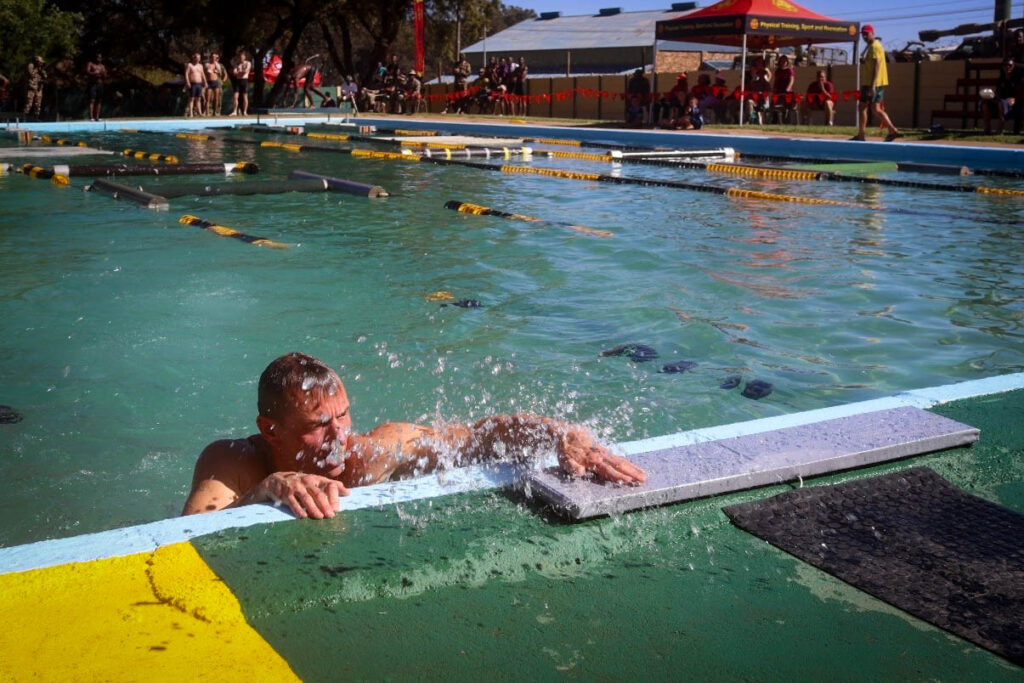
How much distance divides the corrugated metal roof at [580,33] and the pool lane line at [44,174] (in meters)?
33.1

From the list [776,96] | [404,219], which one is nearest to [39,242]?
[404,219]

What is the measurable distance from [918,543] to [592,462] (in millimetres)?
912

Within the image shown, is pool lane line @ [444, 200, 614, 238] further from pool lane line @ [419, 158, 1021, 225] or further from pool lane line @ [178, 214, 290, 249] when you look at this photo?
pool lane line @ [419, 158, 1021, 225]

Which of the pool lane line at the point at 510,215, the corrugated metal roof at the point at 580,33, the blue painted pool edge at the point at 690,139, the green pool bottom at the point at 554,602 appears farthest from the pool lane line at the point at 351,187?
the corrugated metal roof at the point at 580,33

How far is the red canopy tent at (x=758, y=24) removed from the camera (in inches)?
877

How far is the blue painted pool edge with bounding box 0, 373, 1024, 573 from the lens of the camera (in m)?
2.61

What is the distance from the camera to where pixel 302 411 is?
128 inches

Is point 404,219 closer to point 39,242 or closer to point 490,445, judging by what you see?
point 39,242

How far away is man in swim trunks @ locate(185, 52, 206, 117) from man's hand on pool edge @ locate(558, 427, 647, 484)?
3010cm

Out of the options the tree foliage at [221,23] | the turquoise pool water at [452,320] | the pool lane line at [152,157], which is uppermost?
the tree foliage at [221,23]

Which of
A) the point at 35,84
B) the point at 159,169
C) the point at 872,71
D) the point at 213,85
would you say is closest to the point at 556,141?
the point at 872,71

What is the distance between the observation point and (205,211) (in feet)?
39.4

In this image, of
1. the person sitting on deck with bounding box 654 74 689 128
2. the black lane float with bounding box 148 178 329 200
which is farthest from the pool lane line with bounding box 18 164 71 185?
the person sitting on deck with bounding box 654 74 689 128

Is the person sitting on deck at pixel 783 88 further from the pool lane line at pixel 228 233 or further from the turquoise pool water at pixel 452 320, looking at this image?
the pool lane line at pixel 228 233
